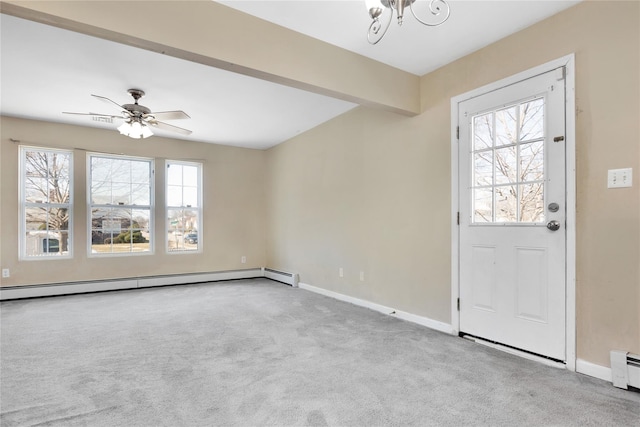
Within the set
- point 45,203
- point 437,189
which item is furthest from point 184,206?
point 437,189

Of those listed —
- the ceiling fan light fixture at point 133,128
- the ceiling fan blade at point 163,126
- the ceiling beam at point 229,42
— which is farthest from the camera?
the ceiling fan blade at point 163,126

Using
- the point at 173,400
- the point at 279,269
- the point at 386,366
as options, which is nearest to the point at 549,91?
the point at 386,366

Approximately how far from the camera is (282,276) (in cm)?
557

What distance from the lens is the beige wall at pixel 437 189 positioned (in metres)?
2.03

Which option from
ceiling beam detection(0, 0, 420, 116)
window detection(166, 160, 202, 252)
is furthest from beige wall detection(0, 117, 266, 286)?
ceiling beam detection(0, 0, 420, 116)

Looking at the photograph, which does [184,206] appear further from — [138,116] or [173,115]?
[173,115]

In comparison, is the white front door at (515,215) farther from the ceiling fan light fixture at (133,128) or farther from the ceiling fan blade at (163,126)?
the ceiling fan light fixture at (133,128)

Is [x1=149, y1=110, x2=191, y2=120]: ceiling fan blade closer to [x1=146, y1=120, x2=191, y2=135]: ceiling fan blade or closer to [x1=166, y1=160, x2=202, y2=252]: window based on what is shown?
[x1=146, y1=120, x2=191, y2=135]: ceiling fan blade

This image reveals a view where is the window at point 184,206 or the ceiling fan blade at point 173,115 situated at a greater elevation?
the ceiling fan blade at point 173,115

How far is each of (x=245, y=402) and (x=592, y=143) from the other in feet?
8.85

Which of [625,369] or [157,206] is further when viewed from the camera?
[157,206]

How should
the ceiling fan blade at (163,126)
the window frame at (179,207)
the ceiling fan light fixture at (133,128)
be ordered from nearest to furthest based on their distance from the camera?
Answer: the ceiling fan light fixture at (133,128) < the ceiling fan blade at (163,126) < the window frame at (179,207)

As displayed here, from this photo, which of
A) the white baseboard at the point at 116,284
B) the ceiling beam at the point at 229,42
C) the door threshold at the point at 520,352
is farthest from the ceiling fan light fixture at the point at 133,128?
the door threshold at the point at 520,352

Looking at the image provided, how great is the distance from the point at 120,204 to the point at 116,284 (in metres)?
1.26
